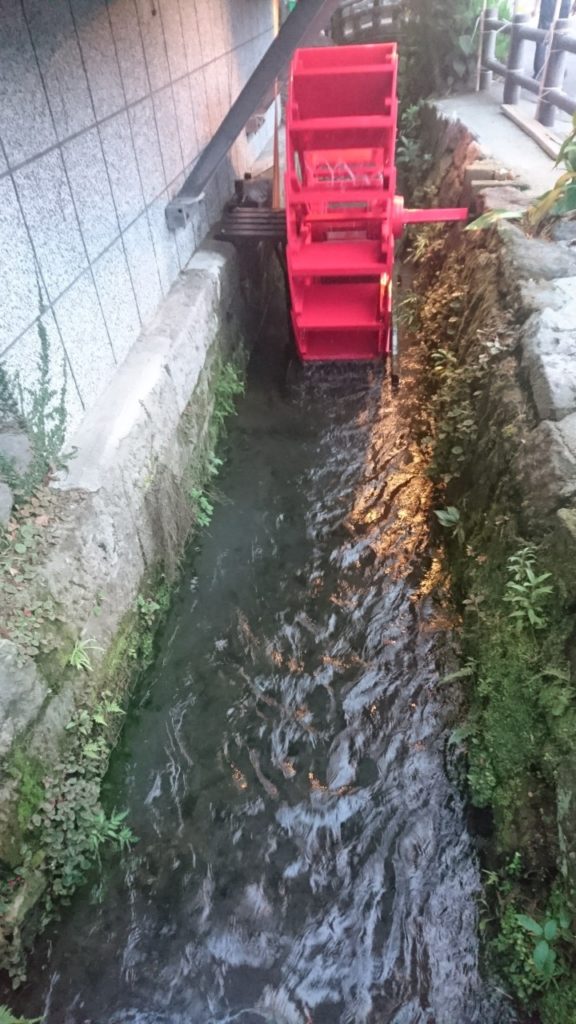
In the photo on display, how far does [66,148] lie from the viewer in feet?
10.4

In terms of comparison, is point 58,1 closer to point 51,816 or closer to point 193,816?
point 51,816

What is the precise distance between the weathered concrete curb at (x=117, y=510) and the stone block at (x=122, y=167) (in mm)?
733

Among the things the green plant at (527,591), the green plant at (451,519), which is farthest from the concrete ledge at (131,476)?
the green plant at (527,591)

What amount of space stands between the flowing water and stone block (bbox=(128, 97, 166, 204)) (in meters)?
2.26

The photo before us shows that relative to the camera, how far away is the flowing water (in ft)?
8.00

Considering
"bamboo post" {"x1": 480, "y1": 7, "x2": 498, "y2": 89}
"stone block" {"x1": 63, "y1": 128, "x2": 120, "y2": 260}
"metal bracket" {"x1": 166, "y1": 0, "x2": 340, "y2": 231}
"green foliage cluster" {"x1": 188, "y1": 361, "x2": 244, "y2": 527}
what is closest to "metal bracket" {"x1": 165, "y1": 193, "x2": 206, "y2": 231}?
"metal bracket" {"x1": 166, "y1": 0, "x2": 340, "y2": 231}

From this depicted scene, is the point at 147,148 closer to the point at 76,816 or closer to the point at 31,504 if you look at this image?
the point at 31,504

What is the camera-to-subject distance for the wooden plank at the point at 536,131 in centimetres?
655

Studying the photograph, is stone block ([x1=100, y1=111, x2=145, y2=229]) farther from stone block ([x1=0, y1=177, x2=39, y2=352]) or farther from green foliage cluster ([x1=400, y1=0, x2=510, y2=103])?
green foliage cluster ([x1=400, y1=0, x2=510, y2=103])

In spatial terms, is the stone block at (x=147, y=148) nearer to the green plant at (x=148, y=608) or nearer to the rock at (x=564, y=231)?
the green plant at (x=148, y=608)

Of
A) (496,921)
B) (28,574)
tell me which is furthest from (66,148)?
(496,921)

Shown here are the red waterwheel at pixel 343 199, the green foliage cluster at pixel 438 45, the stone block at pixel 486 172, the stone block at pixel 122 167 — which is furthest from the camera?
the green foliage cluster at pixel 438 45

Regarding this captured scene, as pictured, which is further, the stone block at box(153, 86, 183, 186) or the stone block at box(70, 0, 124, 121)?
the stone block at box(153, 86, 183, 186)

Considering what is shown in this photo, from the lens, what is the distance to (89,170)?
135 inches
